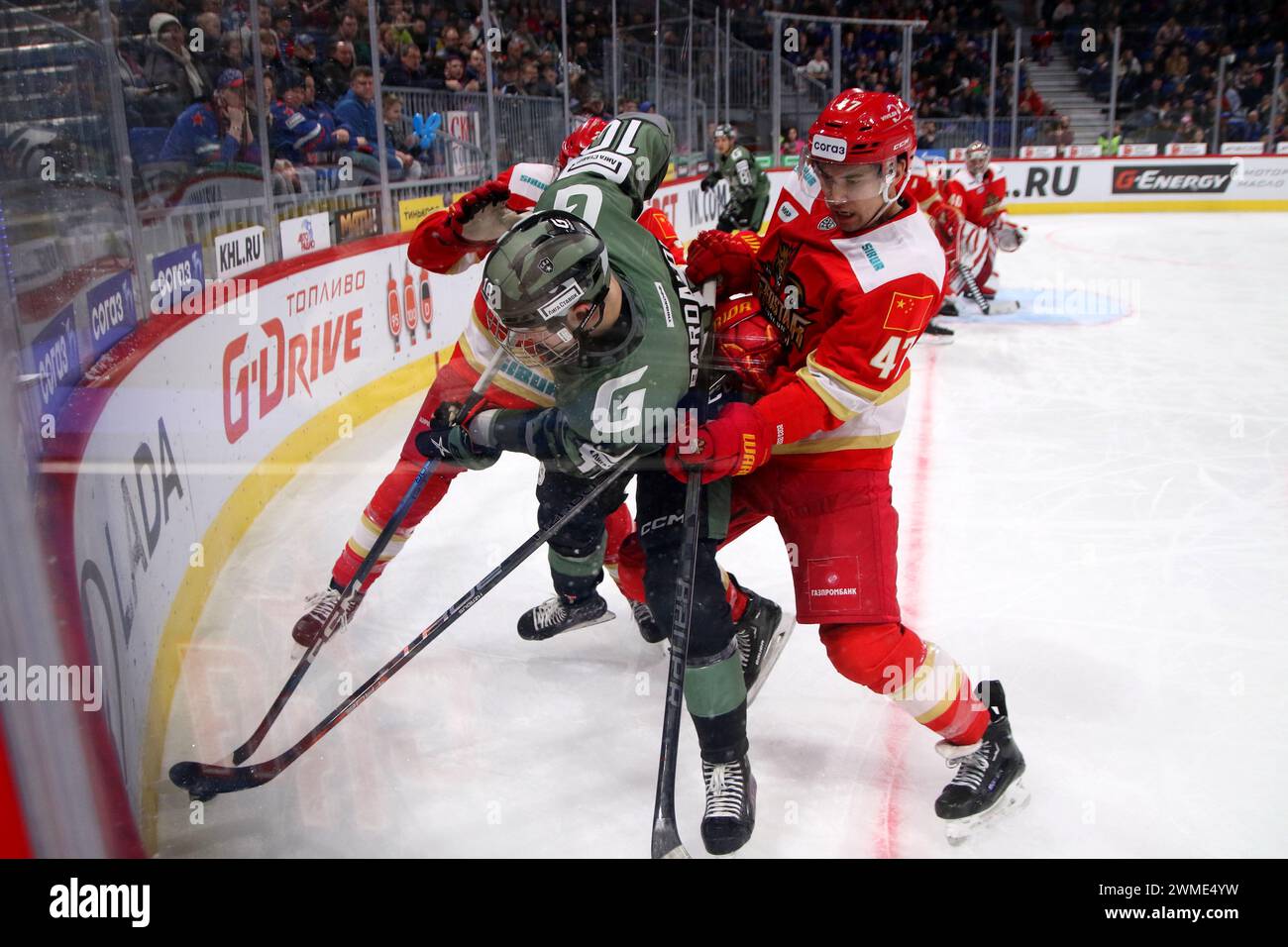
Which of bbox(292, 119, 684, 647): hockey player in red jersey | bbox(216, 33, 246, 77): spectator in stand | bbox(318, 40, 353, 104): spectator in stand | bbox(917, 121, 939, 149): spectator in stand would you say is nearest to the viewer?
bbox(292, 119, 684, 647): hockey player in red jersey

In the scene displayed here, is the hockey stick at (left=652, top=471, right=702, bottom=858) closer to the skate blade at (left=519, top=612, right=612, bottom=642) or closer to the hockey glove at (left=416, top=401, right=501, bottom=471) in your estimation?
the hockey glove at (left=416, top=401, right=501, bottom=471)

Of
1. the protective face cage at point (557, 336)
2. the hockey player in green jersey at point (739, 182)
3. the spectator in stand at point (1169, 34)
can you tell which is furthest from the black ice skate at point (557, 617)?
the spectator in stand at point (1169, 34)

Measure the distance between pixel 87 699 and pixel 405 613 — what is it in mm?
1618

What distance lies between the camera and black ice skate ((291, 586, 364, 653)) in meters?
2.58

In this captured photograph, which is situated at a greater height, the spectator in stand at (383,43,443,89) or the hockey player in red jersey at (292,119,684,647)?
the spectator in stand at (383,43,443,89)

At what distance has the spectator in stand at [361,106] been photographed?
5.01 meters

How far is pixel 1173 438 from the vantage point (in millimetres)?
4422

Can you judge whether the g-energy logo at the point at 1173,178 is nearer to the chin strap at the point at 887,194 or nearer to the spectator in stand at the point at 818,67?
the spectator in stand at the point at 818,67

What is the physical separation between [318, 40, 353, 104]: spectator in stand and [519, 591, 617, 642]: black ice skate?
10.4 feet

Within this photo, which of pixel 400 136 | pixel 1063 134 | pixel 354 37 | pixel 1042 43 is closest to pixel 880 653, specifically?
pixel 354 37

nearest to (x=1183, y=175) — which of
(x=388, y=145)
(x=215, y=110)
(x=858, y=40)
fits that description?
(x=858, y=40)

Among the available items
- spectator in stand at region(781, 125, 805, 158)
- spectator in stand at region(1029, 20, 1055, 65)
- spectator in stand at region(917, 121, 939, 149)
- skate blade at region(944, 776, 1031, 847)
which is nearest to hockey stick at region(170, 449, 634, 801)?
skate blade at region(944, 776, 1031, 847)
